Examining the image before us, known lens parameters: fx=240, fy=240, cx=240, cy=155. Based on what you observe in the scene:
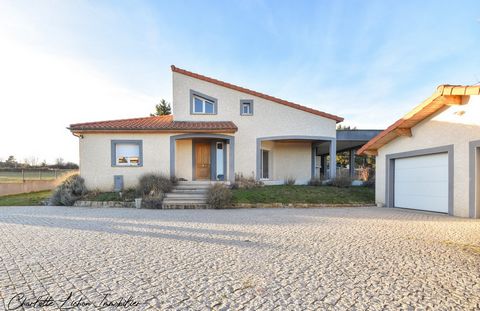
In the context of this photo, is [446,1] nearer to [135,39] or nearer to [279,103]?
[279,103]

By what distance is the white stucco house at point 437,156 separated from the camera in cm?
769

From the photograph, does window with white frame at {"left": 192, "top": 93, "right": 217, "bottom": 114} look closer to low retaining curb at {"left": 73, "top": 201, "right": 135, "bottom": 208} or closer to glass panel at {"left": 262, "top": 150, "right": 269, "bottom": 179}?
glass panel at {"left": 262, "top": 150, "right": 269, "bottom": 179}

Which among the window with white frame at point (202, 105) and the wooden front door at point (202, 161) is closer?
the wooden front door at point (202, 161)

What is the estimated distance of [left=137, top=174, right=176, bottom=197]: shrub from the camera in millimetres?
11211

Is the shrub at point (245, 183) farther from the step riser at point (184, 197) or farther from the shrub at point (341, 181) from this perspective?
the shrub at point (341, 181)

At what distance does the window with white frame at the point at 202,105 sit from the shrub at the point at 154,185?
515cm

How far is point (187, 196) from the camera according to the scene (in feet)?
37.0

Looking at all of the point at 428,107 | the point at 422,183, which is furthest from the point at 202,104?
the point at 422,183

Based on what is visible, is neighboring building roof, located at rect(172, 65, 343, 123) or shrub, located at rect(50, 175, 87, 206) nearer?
shrub, located at rect(50, 175, 87, 206)

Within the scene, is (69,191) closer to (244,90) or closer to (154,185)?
(154,185)

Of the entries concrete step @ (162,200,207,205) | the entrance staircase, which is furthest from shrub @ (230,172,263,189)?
concrete step @ (162,200,207,205)

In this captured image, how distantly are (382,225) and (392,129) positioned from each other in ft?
16.0

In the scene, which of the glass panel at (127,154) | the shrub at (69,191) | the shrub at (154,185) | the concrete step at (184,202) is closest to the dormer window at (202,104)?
the glass panel at (127,154)

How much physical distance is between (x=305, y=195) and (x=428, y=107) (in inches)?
237
